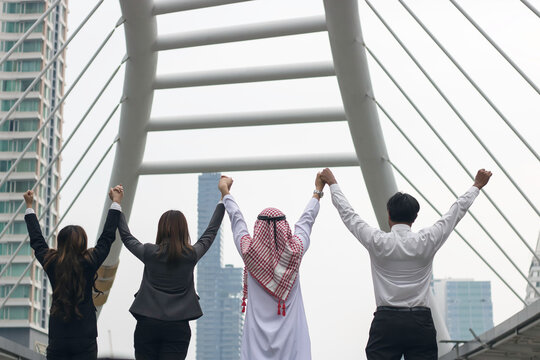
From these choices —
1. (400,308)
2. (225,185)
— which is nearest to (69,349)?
(225,185)

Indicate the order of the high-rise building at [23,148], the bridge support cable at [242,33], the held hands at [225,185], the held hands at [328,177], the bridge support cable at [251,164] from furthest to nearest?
the high-rise building at [23,148], the bridge support cable at [251,164], the bridge support cable at [242,33], the held hands at [225,185], the held hands at [328,177]

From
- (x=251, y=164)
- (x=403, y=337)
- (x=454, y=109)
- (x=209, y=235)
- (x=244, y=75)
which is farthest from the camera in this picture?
(x=251, y=164)

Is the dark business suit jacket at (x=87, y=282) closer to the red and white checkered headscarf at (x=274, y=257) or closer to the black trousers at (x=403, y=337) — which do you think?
the red and white checkered headscarf at (x=274, y=257)

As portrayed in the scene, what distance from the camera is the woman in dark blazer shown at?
6.26 metres

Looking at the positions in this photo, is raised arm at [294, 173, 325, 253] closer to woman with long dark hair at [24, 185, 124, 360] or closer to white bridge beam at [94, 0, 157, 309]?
woman with long dark hair at [24, 185, 124, 360]

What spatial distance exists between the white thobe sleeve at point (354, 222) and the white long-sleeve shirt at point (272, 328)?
1.22 ft

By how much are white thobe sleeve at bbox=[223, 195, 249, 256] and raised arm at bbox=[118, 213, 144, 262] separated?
64cm

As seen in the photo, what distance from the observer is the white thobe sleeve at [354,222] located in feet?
19.9

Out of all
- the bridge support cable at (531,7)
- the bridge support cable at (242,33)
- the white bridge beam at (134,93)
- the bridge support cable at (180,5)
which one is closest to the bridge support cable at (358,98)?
the bridge support cable at (242,33)

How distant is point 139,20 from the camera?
12.5 meters

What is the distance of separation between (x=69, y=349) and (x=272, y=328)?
4.33 feet

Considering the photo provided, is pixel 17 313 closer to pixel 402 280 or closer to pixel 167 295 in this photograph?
pixel 167 295

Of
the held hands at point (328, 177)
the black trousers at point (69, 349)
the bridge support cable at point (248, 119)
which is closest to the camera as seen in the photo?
the black trousers at point (69, 349)

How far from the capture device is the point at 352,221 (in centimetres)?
621
